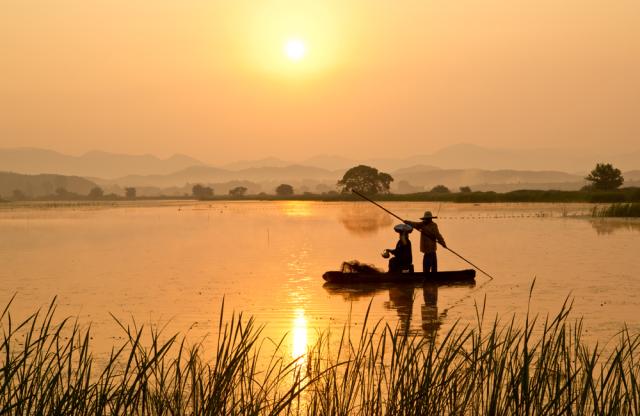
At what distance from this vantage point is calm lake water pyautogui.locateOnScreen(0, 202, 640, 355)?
14.7 meters

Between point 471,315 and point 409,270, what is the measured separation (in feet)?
15.6

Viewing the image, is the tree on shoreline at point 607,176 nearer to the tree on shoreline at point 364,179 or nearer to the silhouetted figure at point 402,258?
the tree on shoreline at point 364,179

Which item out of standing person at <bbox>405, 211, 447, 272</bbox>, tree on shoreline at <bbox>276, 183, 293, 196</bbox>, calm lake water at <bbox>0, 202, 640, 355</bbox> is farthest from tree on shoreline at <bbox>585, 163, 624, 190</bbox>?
tree on shoreline at <bbox>276, 183, 293, 196</bbox>

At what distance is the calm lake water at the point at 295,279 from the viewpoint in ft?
48.4

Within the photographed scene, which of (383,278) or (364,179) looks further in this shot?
(364,179)

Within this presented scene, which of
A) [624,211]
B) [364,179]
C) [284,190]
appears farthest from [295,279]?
[284,190]

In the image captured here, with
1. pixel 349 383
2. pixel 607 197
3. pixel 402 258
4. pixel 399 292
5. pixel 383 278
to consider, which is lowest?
pixel 399 292

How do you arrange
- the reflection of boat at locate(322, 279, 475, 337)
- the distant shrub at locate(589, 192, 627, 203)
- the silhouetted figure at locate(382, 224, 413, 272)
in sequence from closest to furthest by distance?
the reflection of boat at locate(322, 279, 475, 337)
the silhouetted figure at locate(382, 224, 413, 272)
the distant shrub at locate(589, 192, 627, 203)

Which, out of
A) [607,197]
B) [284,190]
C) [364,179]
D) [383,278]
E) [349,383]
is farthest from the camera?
[284,190]

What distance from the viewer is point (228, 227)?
47.5 metres

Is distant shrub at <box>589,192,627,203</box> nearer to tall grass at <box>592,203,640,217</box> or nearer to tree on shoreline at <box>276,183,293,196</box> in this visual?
tall grass at <box>592,203,640,217</box>

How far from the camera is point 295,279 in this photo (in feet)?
69.9

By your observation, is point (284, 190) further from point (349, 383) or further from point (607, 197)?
point (349, 383)

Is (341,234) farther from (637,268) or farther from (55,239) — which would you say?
(637,268)
